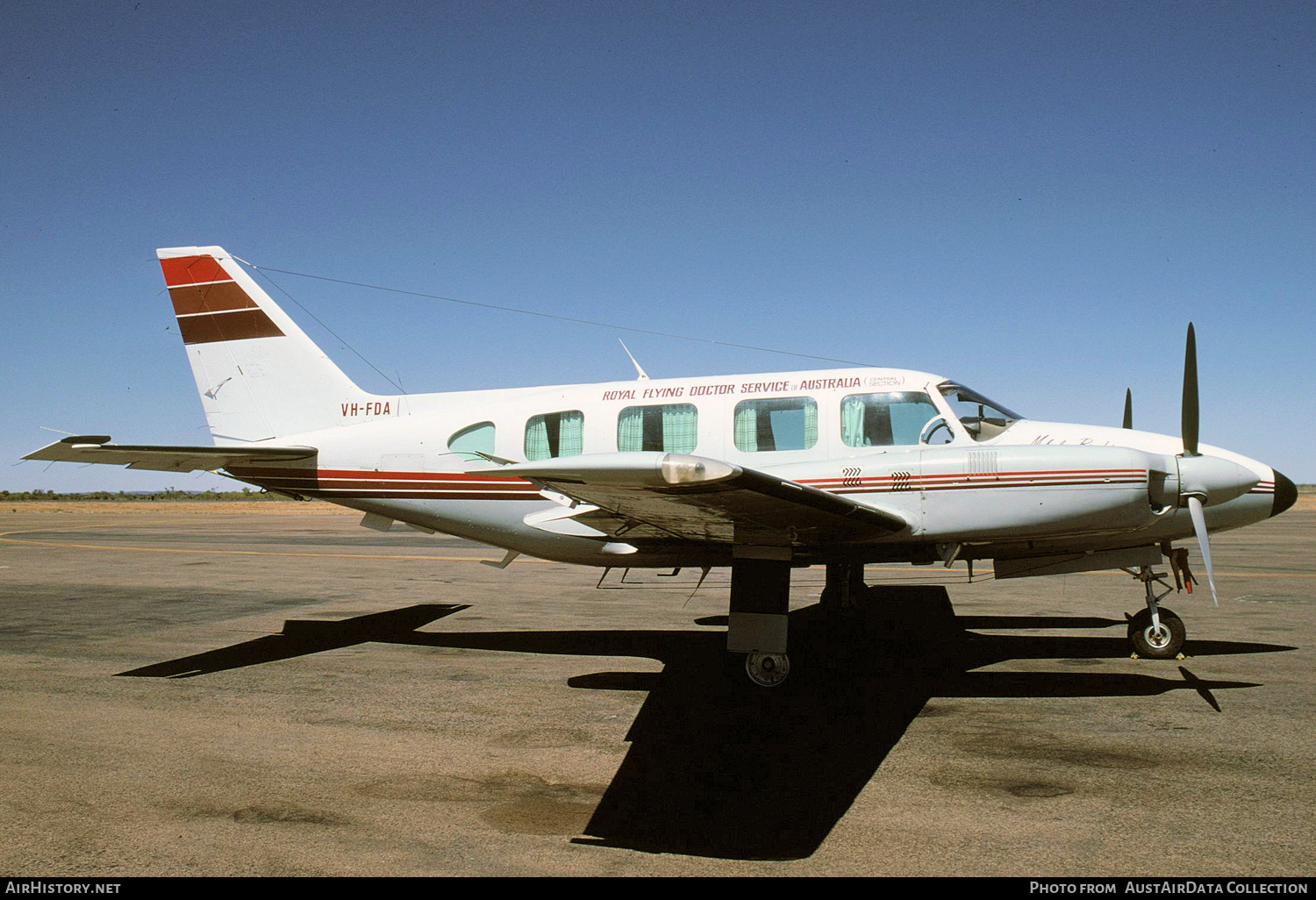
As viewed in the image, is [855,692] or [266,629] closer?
[855,692]

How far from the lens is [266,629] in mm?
11547

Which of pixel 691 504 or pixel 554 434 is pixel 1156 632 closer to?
pixel 691 504

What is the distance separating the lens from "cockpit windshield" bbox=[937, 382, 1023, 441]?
8836 millimetres

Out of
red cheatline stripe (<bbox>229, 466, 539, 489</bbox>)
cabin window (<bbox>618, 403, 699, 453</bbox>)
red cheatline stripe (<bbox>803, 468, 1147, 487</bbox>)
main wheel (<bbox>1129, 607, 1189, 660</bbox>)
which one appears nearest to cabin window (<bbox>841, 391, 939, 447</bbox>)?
red cheatline stripe (<bbox>803, 468, 1147, 487</bbox>)

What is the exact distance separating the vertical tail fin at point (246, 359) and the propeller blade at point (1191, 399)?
33.2 ft

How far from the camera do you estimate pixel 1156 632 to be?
9.00m

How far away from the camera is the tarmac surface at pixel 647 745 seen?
443 cm

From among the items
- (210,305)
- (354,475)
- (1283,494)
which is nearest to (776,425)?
(1283,494)

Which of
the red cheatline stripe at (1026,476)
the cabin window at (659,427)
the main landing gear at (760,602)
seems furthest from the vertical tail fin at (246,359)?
the red cheatline stripe at (1026,476)

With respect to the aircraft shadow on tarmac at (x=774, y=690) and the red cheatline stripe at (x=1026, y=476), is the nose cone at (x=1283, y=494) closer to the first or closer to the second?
the aircraft shadow on tarmac at (x=774, y=690)
